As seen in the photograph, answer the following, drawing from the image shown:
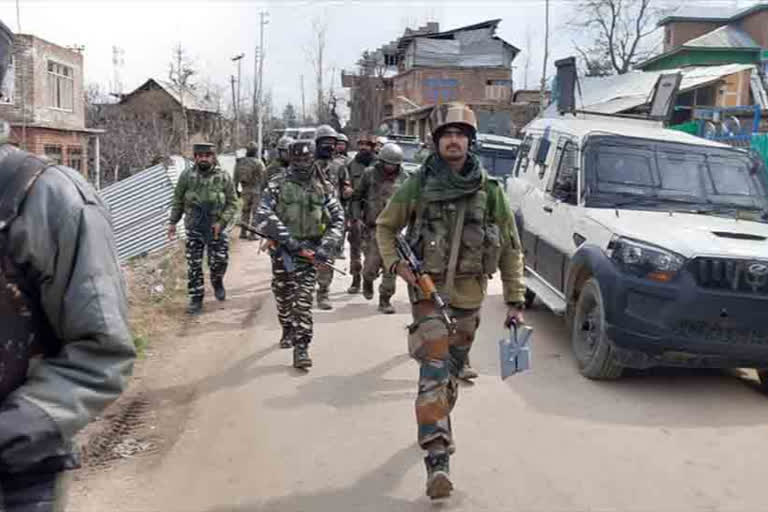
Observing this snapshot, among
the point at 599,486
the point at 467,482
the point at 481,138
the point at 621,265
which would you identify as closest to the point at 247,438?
the point at 467,482

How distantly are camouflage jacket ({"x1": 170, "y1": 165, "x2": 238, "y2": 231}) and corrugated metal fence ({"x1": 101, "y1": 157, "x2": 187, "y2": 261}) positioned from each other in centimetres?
445

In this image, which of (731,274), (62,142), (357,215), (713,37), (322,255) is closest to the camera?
(731,274)

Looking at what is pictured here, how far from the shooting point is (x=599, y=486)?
3920 millimetres

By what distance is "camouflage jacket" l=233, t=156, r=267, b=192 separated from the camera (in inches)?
530

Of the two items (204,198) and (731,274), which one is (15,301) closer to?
(731,274)

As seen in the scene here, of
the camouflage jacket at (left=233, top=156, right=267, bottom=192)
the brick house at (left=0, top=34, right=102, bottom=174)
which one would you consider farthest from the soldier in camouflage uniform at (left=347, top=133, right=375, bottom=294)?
the brick house at (left=0, top=34, right=102, bottom=174)

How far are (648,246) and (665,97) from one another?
367cm

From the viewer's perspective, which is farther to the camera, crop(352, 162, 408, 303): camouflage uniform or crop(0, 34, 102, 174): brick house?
crop(0, 34, 102, 174): brick house

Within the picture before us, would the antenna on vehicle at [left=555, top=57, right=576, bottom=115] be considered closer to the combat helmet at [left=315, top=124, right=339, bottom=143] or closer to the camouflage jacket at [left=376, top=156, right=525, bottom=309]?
the combat helmet at [left=315, top=124, right=339, bottom=143]

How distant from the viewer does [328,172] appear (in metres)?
8.52

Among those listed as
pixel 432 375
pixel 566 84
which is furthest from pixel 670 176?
pixel 432 375

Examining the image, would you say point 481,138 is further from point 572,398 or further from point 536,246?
point 572,398

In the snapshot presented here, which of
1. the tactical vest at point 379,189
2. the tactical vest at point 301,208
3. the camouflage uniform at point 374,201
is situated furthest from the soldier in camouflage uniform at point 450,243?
the tactical vest at point 379,189

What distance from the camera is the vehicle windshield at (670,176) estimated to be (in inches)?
244
